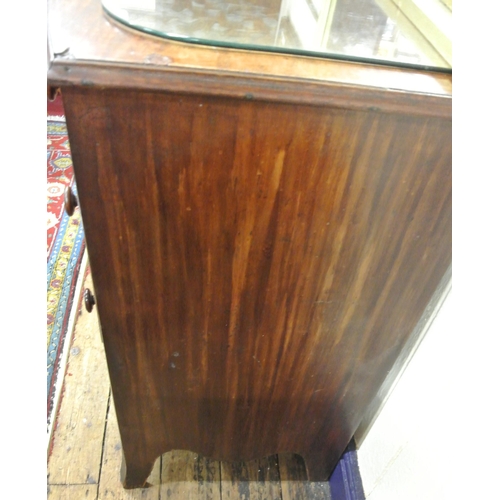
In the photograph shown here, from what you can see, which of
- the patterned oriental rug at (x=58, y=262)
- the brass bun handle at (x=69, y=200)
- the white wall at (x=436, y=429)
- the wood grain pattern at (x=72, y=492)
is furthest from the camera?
the patterned oriental rug at (x=58, y=262)

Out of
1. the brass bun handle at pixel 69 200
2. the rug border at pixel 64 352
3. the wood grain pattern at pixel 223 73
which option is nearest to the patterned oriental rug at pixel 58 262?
the rug border at pixel 64 352

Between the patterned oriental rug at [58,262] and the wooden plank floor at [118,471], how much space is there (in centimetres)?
8

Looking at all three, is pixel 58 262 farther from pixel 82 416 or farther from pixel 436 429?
pixel 436 429

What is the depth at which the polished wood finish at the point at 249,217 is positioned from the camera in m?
0.48

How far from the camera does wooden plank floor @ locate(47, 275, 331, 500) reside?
41.6 inches

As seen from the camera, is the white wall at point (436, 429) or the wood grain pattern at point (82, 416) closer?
the white wall at point (436, 429)

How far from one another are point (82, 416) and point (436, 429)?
87cm

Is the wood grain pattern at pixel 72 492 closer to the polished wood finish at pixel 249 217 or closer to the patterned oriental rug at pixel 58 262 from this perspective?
the patterned oriental rug at pixel 58 262

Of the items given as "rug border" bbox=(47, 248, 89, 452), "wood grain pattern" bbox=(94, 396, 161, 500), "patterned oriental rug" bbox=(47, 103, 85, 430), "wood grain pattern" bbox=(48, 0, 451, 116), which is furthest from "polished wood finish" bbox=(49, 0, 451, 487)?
"patterned oriental rug" bbox=(47, 103, 85, 430)

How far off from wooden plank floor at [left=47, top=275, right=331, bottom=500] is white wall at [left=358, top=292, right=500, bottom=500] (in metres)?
0.20

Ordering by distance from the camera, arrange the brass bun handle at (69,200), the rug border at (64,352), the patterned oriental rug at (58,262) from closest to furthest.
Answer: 1. the brass bun handle at (69,200)
2. the rug border at (64,352)
3. the patterned oriental rug at (58,262)

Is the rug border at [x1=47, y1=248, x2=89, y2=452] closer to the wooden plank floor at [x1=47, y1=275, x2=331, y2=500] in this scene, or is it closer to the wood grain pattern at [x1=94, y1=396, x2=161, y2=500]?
the wooden plank floor at [x1=47, y1=275, x2=331, y2=500]

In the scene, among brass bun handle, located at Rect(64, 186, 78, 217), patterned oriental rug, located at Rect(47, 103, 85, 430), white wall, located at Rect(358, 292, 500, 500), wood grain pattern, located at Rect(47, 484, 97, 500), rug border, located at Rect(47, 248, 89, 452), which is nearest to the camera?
white wall, located at Rect(358, 292, 500, 500)
